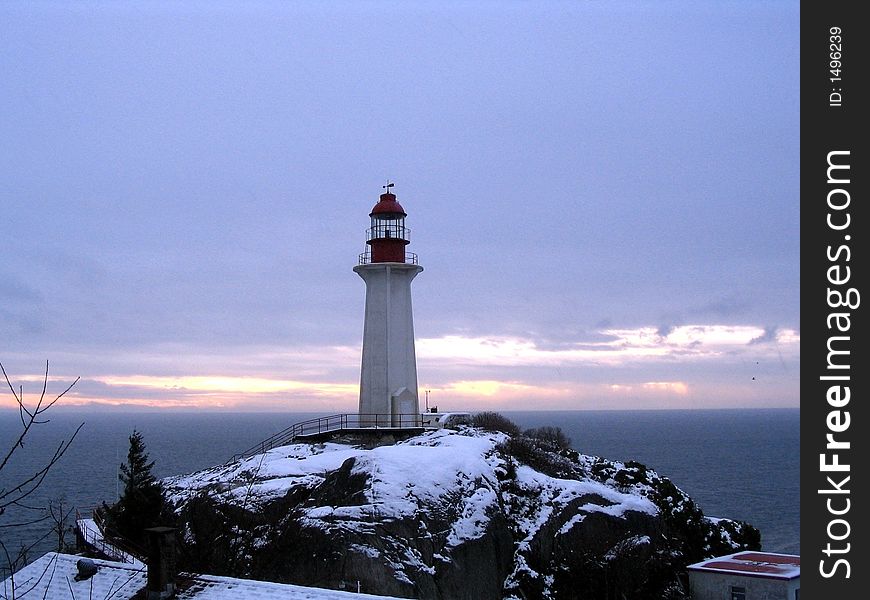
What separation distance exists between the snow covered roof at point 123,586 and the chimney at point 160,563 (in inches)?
13.3

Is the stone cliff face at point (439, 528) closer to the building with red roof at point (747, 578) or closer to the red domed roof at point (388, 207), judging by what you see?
the building with red roof at point (747, 578)

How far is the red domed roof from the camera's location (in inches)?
1729

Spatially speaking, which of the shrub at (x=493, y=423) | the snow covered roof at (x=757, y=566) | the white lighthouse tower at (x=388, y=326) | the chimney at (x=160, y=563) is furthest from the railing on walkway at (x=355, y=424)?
the chimney at (x=160, y=563)

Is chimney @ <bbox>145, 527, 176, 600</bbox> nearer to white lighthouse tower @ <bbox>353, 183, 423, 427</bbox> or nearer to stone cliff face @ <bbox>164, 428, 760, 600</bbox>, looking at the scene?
stone cliff face @ <bbox>164, 428, 760, 600</bbox>

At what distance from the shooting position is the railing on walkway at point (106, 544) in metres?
28.7

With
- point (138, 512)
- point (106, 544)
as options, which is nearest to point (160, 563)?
point (138, 512)

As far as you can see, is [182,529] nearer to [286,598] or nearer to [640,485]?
[286,598]

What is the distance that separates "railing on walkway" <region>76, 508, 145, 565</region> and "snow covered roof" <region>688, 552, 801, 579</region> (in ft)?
62.9

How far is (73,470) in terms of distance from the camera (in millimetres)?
91312

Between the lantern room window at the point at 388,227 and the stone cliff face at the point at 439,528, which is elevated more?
the lantern room window at the point at 388,227

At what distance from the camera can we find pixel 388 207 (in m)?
Answer: 44.0

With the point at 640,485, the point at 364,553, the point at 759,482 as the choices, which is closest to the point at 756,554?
the point at 640,485

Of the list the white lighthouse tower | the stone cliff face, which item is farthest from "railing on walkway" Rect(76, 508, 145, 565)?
the white lighthouse tower
